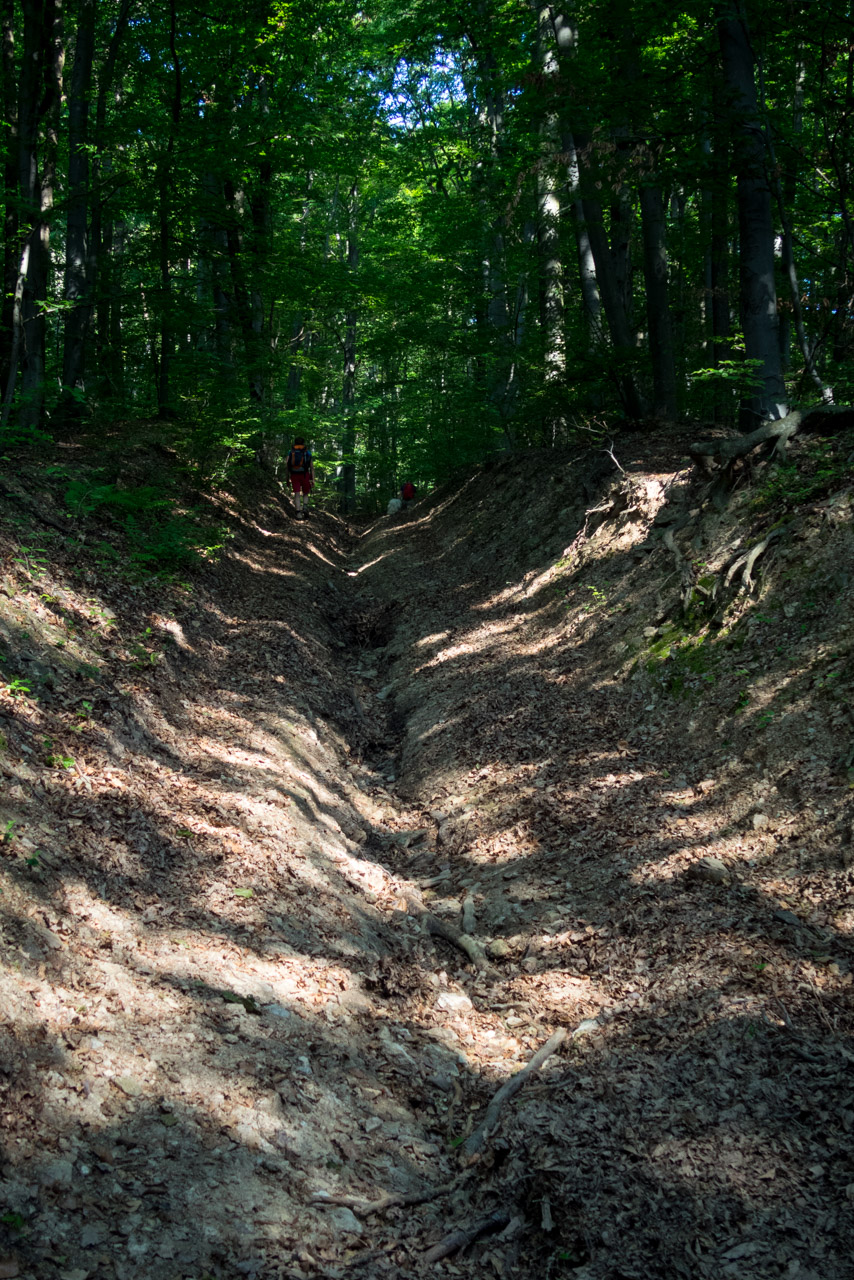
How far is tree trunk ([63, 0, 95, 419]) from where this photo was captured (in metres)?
12.8

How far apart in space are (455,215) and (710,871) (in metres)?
17.9

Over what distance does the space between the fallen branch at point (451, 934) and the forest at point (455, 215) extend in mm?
6263

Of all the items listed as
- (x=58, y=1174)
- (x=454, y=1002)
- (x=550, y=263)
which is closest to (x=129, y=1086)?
(x=58, y=1174)

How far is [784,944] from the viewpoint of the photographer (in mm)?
4344

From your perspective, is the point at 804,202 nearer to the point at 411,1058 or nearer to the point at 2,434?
the point at 2,434

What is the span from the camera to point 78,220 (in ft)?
44.9

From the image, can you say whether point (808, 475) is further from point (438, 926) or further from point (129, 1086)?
point (129, 1086)

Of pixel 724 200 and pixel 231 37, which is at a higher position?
pixel 231 37

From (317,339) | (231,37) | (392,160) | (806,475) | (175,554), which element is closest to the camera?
(806,475)

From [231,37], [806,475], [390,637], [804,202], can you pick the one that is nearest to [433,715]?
[390,637]

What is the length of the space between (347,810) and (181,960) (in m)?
2.94

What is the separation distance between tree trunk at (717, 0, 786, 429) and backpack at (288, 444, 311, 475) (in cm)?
1084

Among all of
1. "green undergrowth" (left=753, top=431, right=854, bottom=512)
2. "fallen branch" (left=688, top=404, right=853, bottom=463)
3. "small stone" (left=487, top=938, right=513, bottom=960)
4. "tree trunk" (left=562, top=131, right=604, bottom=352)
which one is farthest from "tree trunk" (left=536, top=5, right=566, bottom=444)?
"small stone" (left=487, top=938, right=513, bottom=960)

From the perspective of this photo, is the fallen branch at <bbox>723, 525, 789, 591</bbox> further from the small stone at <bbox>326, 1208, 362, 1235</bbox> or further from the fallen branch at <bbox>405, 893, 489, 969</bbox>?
the small stone at <bbox>326, 1208, 362, 1235</bbox>
